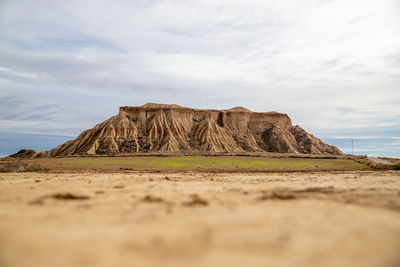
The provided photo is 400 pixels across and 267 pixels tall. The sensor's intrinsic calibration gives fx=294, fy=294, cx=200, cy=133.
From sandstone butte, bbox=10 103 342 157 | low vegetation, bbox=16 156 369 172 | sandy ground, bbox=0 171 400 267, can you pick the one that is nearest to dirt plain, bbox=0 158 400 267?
sandy ground, bbox=0 171 400 267

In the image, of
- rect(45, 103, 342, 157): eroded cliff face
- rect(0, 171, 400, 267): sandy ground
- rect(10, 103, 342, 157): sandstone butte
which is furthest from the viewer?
rect(45, 103, 342, 157): eroded cliff face

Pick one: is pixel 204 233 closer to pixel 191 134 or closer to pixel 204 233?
pixel 204 233

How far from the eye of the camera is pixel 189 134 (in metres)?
82.9

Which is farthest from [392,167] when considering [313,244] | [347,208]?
[313,244]

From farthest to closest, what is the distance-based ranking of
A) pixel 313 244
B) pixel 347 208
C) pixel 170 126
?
1. pixel 170 126
2. pixel 347 208
3. pixel 313 244

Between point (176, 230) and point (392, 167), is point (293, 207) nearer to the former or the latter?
point (176, 230)

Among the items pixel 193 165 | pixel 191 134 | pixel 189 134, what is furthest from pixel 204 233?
pixel 191 134

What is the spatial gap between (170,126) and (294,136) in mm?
41080

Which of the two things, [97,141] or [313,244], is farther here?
[97,141]

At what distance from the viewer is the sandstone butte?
73625 mm

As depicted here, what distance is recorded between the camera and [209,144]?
2995 inches

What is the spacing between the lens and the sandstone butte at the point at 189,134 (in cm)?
7362

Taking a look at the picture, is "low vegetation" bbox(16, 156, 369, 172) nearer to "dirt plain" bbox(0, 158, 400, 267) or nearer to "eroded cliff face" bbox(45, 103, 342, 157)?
"dirt plain" bbox(0, 158, 400, 267)

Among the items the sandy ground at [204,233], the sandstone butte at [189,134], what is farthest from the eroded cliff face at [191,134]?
the sandy ground at [204,233]
